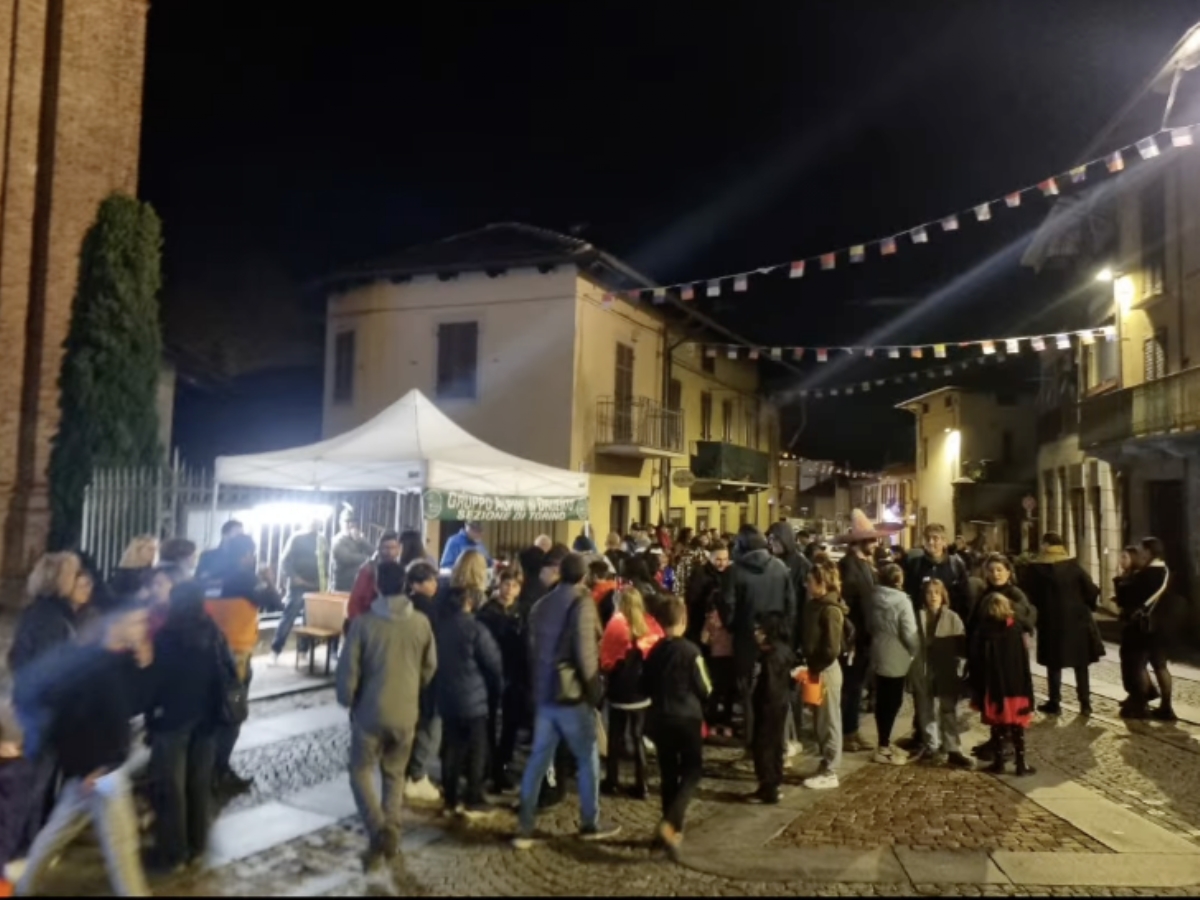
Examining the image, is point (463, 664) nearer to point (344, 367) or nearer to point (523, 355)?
point (523, 355)

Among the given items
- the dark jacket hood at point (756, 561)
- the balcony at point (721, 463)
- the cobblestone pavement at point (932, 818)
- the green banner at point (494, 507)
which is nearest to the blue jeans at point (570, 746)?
the cobblestone pavement at point (932, 818)

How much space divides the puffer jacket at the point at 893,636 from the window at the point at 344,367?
16100 millimetres

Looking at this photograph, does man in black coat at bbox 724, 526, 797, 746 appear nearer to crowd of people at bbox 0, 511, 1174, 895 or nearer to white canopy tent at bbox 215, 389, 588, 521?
crowd of people at bbox 0, 511, 1174, 895

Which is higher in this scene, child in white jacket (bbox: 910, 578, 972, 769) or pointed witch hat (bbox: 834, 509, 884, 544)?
pointed witch hat (bbox: 834, 509, 884, 544)

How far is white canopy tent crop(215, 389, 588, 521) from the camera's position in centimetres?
1011

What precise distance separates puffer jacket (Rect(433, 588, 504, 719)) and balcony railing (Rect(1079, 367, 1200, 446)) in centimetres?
1391

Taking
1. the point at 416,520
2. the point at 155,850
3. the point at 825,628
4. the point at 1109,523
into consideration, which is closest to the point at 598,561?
the point at 825,628

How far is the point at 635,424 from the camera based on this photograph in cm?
2094

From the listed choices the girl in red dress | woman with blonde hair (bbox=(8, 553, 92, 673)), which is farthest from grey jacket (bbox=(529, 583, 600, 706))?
the girl in red dress

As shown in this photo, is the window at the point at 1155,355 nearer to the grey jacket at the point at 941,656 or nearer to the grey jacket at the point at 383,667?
the grey jacket at the point at 941,656

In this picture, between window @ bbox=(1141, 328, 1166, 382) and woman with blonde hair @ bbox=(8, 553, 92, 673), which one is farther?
window @ bbox=(1141, 328, 1166, 382)

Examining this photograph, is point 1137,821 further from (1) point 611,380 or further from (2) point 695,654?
(1) point 611,380

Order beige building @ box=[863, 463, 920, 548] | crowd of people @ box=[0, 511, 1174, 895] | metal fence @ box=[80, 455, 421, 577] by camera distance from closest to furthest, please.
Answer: crowd of people @ box=[0, 511, 1174, 895] → metal fence @ box=[80, 455, 421, 577] → beige building @ box=[863, 463, 920, 548]

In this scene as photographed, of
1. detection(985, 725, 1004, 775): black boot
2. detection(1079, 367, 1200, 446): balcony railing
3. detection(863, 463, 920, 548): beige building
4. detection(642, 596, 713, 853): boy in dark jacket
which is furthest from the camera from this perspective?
detection(863, 463, 920, 548): beige building
